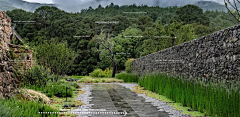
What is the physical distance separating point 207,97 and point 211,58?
135cm

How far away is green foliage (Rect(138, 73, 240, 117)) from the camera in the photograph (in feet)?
11.7

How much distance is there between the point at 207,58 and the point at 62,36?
28473mm

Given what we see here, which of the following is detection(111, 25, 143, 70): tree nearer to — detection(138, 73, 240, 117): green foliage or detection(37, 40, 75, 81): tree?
detection(37, 40, 75, 81): tree

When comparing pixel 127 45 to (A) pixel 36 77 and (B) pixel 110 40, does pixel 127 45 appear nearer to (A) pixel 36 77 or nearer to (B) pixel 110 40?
(B) pixel 110 40

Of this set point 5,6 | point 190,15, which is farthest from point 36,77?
point 190,15

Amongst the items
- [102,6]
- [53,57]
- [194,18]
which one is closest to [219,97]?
[53,57]

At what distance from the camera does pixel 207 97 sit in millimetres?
4168

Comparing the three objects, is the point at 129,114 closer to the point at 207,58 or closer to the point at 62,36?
the point at 207,58

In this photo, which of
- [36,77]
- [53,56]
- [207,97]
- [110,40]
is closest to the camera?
[207,97]

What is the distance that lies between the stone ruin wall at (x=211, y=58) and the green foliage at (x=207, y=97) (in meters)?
0.32

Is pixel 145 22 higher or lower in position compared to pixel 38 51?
higher

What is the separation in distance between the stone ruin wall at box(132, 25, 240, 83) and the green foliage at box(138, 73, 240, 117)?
1.06 ft

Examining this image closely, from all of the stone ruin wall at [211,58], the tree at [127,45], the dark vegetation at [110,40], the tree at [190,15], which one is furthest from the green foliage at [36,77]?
the tree at [190,15]

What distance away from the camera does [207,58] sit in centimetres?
535
